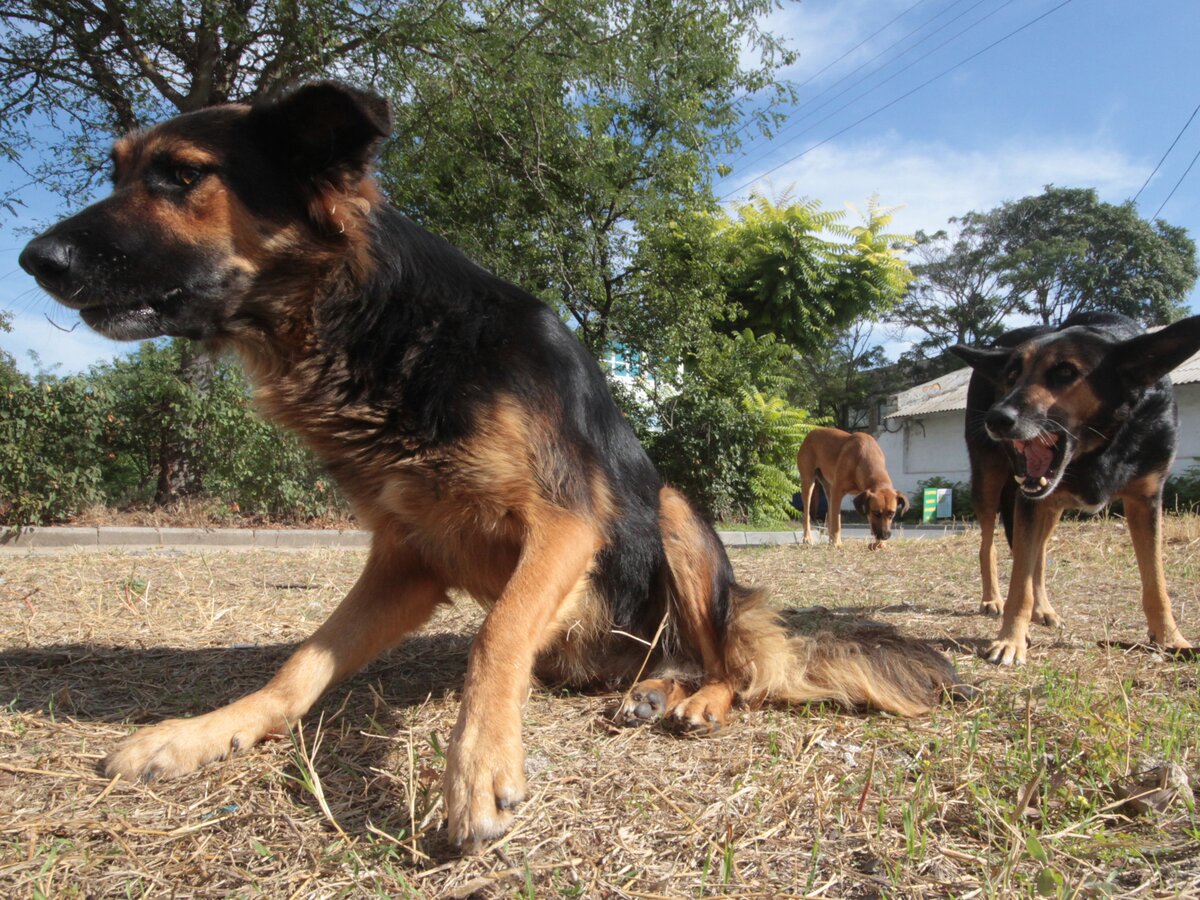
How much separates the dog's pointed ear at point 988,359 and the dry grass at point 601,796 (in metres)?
1.71

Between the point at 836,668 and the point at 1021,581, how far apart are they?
168cm

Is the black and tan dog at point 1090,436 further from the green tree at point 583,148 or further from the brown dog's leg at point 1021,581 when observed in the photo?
the green tree at point 583,148

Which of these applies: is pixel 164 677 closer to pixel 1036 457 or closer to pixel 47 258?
pixel 47 258

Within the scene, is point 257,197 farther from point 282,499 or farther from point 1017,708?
point 282,499

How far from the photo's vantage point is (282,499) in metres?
9.68

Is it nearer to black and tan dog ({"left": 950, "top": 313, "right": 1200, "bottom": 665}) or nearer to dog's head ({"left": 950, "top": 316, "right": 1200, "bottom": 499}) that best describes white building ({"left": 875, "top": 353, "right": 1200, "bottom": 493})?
black and tan dog ({"left": 950, "top": 313, "right": 1200, "bottom": 665})

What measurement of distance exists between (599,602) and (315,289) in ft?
4.31

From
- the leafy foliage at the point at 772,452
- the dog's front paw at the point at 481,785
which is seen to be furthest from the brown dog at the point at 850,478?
the dog's front paw at the point at 481,785

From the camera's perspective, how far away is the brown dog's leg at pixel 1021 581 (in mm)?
3309

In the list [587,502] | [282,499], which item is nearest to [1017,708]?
[587,502]

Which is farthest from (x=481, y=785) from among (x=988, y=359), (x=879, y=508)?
(x=879, y=508)

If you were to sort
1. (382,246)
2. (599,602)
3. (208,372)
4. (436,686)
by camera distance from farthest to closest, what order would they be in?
1. (208,372)
2. (436,686)
3. (599,602)
4. (382,246)

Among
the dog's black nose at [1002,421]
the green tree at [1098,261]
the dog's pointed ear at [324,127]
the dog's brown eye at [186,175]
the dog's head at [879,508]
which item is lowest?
the dog's head at [879,508]

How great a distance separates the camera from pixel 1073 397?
12.0ft
